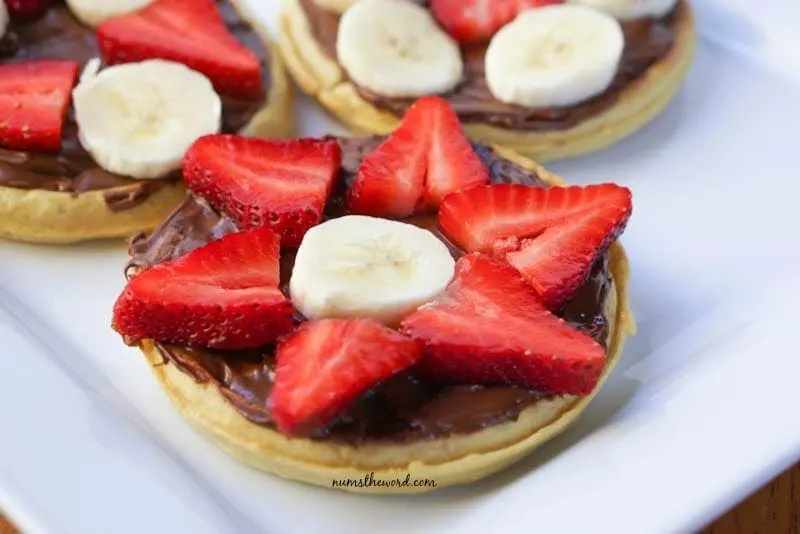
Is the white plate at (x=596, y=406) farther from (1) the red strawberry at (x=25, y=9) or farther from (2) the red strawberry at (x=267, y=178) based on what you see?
(1) the red strawberry at (x=25, y=9)

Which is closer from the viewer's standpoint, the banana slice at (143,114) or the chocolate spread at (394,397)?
the chocolate spread at (394,397)

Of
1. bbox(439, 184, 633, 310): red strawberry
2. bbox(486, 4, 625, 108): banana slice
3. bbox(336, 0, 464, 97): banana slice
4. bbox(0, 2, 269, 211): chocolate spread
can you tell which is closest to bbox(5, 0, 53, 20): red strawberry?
bbox(0, 2, 269, 211): chocolate spread

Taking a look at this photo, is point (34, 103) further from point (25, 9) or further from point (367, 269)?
point (367, 269)

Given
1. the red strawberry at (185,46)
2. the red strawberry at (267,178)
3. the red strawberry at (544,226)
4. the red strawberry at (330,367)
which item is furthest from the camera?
the red strawberry at (185,46)

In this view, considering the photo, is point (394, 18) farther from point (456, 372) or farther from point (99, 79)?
point (456, 372)

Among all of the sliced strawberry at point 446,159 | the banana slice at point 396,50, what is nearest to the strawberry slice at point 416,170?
the sliced strawberry at point 446,159

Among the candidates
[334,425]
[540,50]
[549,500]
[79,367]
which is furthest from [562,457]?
[540,50]
